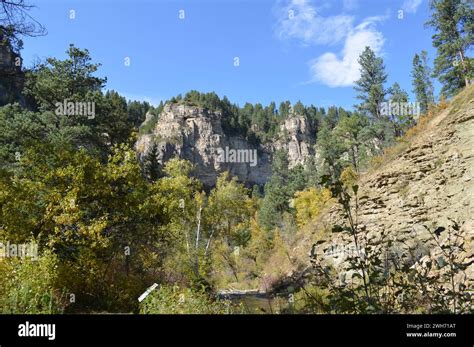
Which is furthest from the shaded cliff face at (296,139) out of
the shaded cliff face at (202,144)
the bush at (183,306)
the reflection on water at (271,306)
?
the bush at (183,306)

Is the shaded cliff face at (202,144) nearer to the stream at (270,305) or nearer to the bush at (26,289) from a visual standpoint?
the stream at (270,305)

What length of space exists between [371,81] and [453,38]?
975 centimetres

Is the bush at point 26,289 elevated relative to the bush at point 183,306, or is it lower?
elevated

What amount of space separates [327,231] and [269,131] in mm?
157097

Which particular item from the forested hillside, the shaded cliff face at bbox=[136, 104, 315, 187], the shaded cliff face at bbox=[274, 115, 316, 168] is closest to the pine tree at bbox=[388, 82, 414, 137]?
the forested hillside

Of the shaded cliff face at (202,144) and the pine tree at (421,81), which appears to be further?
the shaded cliff face at (202,144)

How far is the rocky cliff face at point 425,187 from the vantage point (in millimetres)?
12656

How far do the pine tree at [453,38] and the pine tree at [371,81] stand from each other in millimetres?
6359

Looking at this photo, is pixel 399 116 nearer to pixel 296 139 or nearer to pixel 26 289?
pixel 26 289

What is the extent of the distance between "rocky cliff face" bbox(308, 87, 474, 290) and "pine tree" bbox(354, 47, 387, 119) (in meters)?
28.2

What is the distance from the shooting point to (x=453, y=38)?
133ft

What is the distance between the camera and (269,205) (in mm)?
63438
